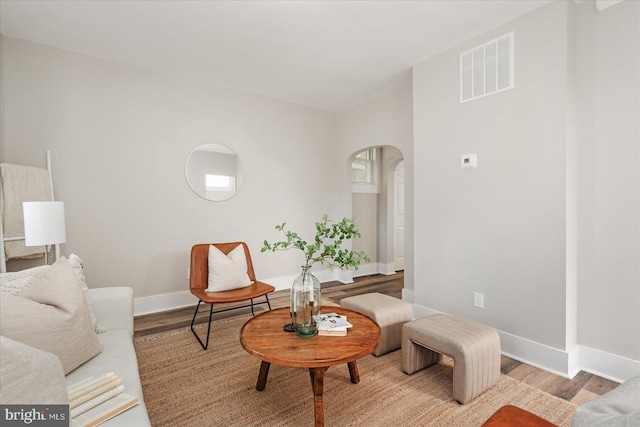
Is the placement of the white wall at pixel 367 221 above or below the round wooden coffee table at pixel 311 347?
above

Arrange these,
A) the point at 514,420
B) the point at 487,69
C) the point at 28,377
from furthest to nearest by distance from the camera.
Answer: the point at 487,69
the point at 514,420
the point at 28,377

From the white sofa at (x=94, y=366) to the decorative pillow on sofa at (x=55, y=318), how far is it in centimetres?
10

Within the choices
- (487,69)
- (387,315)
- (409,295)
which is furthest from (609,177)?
(409,295)

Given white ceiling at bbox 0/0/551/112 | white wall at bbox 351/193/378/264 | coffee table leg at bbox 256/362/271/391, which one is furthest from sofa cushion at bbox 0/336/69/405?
white wall at bbox 351/193/378/264

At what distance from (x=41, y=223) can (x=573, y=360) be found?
383 centimetres

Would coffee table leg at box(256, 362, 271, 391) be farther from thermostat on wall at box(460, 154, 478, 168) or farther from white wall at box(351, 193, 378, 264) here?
white wall at box(351, 193, 378, 264)

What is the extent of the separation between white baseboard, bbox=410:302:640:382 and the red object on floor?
138 centimetres

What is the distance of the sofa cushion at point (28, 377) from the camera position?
75 cm

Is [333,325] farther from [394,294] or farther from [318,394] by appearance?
[394,294]

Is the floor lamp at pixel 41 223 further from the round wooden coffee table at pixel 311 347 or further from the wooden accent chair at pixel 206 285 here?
the round wooden coffee table at pixel 311 347

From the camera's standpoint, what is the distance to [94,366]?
1.45 m

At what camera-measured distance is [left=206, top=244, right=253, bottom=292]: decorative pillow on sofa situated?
295 centimetres

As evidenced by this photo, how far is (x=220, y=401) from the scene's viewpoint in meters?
1.86

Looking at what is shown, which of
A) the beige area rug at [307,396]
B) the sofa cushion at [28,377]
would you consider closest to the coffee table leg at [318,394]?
the beige area rug at [307,396]
